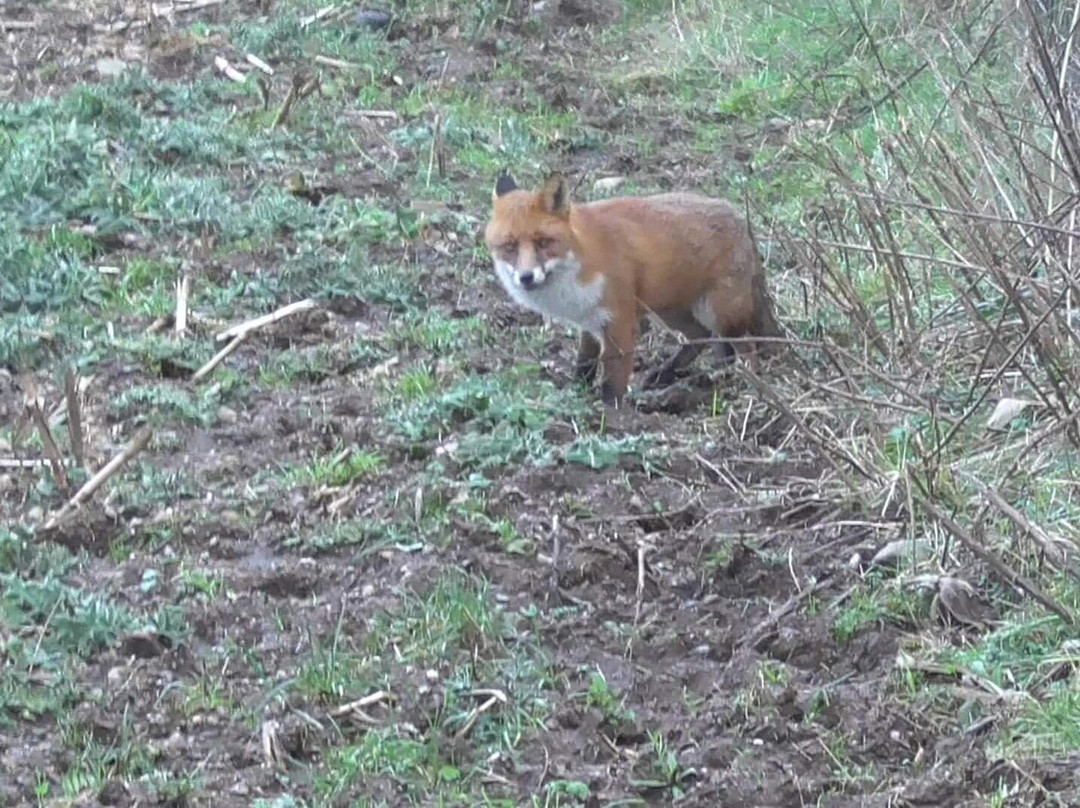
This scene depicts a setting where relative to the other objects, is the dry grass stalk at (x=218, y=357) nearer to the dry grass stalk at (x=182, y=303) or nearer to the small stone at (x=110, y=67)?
the dry grass stalk at (x=182, y=303)

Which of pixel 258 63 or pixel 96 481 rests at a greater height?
pixel 96 481

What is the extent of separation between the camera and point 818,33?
11992 millimetres

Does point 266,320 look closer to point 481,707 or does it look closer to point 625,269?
point 625,269

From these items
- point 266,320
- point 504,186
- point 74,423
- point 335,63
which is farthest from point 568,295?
point 335,63

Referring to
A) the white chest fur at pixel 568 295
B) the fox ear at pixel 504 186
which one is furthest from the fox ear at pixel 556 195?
the fox ear at pixel 504 186

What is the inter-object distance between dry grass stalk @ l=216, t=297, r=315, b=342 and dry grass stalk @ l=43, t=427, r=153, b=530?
58.1 inches

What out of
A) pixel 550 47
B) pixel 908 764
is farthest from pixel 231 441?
pixel 550 47

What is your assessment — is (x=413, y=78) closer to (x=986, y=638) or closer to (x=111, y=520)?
(x=111, y=520)

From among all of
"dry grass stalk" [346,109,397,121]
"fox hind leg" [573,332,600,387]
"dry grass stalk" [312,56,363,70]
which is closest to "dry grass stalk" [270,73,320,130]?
"dry grass stalk" [346,109,397,121]

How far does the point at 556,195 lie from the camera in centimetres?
693

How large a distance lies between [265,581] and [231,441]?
120 centimetres

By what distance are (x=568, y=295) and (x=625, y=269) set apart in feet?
0.96

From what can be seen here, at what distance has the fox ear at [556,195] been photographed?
6883 millimetres

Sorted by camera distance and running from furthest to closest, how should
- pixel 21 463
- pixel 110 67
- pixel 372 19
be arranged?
pixel 372 19, pixel 110 67, pixel 21 463
